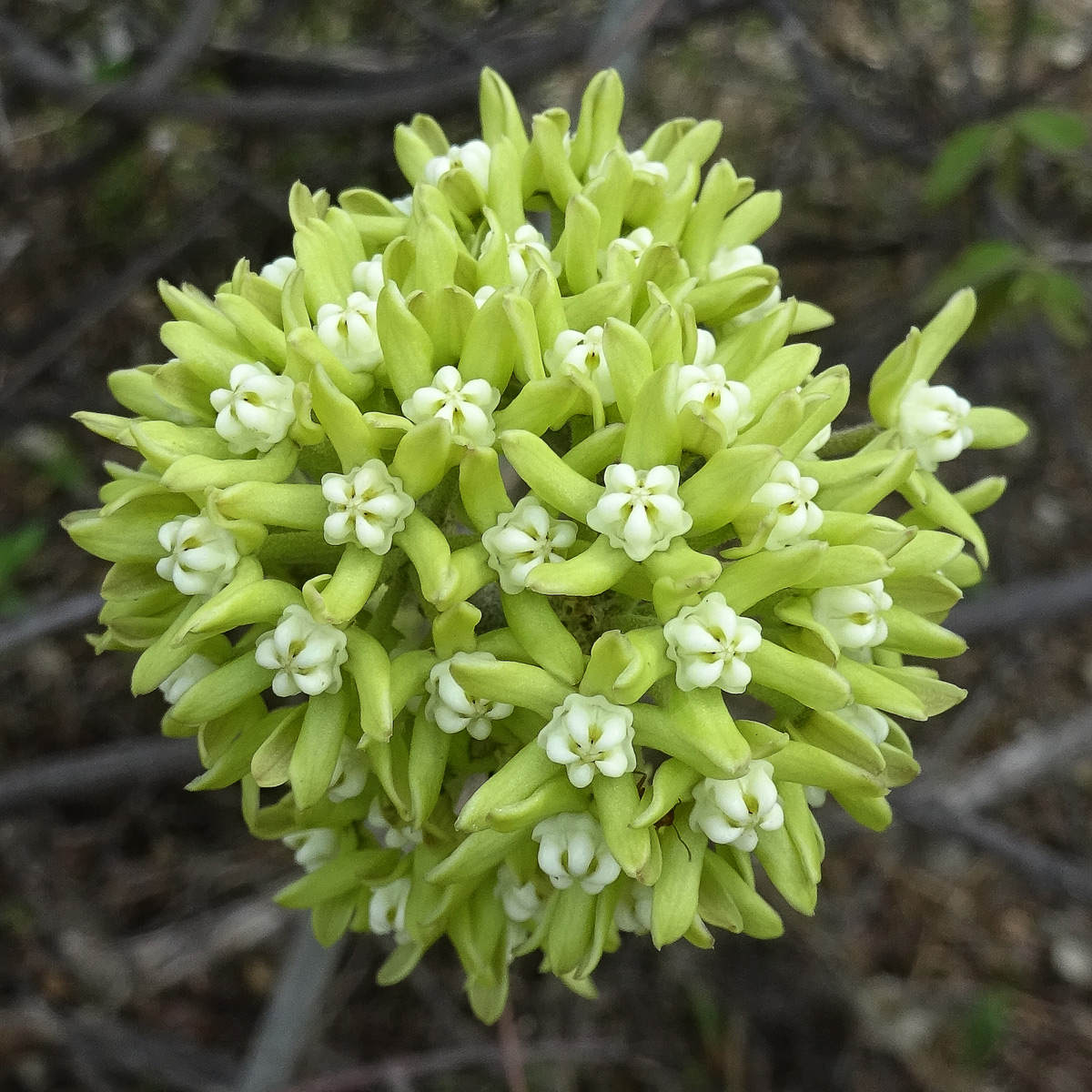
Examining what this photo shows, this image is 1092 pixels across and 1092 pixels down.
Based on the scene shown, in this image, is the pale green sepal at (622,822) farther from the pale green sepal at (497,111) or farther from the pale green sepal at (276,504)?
the pale green sepal at (497,111)

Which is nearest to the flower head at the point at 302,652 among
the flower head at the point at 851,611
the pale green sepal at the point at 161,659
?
the pale green sepal at the point at 161,659

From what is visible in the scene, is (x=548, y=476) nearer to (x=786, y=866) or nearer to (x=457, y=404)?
(x=457, y=404)

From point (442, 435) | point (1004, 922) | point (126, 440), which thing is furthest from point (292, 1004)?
point (1004, 922)

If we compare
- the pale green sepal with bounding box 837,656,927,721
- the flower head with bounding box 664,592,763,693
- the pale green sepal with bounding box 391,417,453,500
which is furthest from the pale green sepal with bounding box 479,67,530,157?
the pale green sepal with bounding box 837,656,927,721

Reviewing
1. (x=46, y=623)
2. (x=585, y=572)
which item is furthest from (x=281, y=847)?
(x=585, y=572)

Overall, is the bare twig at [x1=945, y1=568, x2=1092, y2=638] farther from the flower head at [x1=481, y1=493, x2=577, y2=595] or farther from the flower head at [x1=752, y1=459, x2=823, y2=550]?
the flower head at [x1=481, y1=493, x2=577, y2=595]
